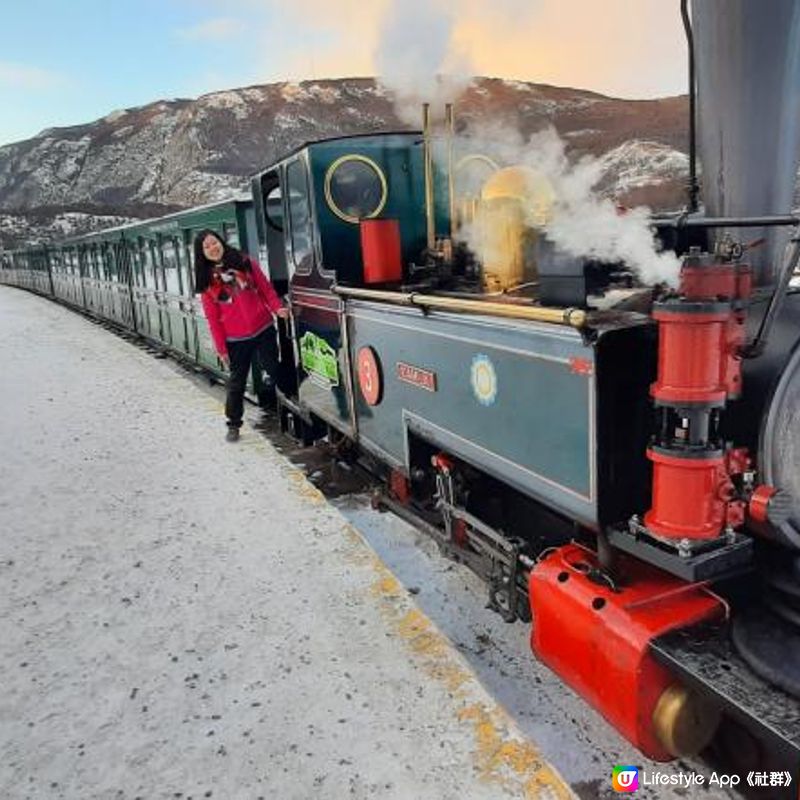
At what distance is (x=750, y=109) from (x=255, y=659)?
2788mm

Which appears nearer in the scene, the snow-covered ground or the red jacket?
the snow-covered ground

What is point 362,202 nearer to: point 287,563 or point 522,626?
point 287,563

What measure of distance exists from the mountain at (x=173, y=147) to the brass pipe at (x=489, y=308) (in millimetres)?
47794

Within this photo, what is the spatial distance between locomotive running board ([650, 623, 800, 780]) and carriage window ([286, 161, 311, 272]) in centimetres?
358

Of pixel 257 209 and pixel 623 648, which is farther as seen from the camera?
pixel 257 209

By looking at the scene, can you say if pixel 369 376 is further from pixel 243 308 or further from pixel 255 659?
pixel 243 308

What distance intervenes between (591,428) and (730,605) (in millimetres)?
757

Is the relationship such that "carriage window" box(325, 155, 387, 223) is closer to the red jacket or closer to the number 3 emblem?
the number 3 emblem

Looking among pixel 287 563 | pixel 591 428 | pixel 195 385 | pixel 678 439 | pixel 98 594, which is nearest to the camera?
pixel 678 439

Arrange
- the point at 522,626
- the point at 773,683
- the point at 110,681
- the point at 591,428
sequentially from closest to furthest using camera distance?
1. the point at 773,683
2. the point at 591,428
3. the point at 110,681
4. the point at 522,626

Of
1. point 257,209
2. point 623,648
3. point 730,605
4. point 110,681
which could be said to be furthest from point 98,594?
point 257,209

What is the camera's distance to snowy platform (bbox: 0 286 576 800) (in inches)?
98.1

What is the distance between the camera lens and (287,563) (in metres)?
4.02

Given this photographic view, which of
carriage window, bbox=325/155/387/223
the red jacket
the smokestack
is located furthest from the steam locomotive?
the red jacket
